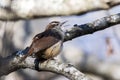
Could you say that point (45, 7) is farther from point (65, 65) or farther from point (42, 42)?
point (65, 65)

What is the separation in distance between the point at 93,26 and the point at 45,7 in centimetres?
100

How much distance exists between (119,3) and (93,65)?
4.37 ft

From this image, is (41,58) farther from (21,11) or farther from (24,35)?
(24,35)

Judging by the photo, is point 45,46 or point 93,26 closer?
point 45,46

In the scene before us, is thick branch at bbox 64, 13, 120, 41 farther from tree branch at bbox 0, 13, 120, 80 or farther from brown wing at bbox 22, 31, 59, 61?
brown wing at bbox 22, 31, 59, 61

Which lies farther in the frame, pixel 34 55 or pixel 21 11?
pixel 21 11

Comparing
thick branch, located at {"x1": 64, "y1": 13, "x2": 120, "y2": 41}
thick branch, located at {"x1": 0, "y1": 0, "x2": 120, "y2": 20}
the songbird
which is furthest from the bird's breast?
thick branch, located at {"x1": 0, "y1": 0, "x2": 120, "y2": 20}

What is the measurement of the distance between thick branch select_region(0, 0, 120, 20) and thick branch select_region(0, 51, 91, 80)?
109cm

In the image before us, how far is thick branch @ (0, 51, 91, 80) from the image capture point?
125 inches

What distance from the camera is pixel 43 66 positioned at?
10.9ft

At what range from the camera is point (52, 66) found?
10.8ft

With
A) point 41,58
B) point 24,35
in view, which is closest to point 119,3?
point 41,58

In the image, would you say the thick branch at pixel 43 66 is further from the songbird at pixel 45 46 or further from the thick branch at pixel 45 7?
the thick branch at pixel 45 7

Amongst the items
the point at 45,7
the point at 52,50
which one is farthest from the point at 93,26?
the point at 45,7
